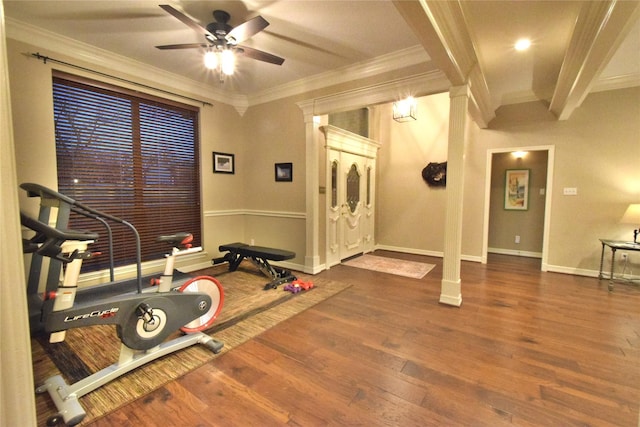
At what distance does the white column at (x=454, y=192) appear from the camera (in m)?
2.85

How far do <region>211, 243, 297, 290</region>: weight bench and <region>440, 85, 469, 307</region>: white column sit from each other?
73.6 inches

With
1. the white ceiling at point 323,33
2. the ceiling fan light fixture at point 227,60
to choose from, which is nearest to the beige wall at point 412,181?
the white ceiling at point 323,33

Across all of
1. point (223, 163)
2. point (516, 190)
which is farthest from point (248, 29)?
point (516, 190)

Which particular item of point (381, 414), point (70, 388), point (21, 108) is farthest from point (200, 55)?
point (381, 414)

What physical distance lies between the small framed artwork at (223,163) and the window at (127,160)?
10.6 inches

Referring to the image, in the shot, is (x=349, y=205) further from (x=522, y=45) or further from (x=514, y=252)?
(x=514, y=252)

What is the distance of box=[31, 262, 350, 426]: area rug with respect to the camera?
167 centimetres

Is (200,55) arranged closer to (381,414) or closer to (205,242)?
(205,242)

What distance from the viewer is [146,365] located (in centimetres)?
198

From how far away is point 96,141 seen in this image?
326 cm

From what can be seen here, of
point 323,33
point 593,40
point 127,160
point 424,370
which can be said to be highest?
point 323,33

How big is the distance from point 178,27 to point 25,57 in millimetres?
1511

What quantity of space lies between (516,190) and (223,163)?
5.38 meters

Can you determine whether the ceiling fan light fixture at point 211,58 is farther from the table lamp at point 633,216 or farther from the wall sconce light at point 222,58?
the table lamp at point 633,216
